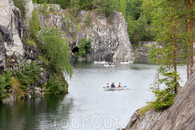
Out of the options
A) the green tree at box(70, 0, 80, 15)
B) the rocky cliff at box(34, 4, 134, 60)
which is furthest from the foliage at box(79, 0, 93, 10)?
the rocky cliff at box(34, 4, 134, 60)

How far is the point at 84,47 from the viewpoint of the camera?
373 feet

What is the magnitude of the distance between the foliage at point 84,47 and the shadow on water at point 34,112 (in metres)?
71.7

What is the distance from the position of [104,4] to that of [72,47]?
86.0ft

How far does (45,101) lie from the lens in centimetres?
3869

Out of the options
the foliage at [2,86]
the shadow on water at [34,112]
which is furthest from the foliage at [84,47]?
the foliage at [2,86]

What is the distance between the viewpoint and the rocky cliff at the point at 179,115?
11711 millimetres

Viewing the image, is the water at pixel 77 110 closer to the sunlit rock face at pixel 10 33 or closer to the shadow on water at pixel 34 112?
Answer: the shadow on water at pixel 34 112

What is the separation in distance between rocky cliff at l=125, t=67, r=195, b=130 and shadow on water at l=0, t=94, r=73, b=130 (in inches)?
570

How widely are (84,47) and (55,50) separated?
68829 millimetres

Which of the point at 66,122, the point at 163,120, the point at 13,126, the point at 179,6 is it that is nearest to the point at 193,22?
the point at 179,6

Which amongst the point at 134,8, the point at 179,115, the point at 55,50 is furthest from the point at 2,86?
the point at 134,8

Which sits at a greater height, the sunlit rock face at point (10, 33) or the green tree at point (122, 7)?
the green tree at point (122, 7)

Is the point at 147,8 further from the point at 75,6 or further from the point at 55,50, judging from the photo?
the point at 55,50

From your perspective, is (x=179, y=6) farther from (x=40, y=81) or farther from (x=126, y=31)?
Result: (x=126, y=31)
